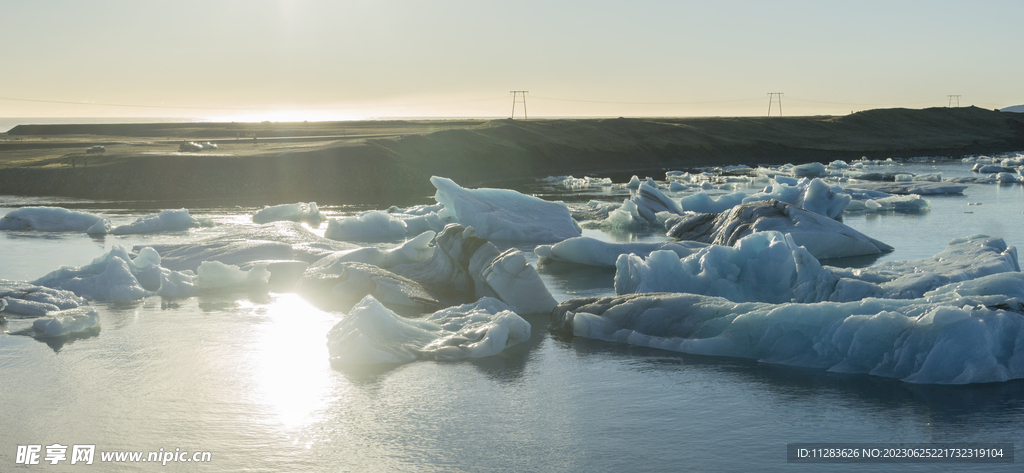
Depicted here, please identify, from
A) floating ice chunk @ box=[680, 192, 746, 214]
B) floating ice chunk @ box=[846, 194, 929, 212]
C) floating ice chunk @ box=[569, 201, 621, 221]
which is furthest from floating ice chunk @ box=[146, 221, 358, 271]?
floating ice chunk @ box=[846, 194, 929, 212]

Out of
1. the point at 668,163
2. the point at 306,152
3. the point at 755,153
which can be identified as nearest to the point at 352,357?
the point at 306,152

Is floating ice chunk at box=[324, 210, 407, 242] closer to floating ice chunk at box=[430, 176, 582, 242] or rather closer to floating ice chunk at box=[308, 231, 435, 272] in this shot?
floating ice chunk at box=[430, 176, 582, 242]

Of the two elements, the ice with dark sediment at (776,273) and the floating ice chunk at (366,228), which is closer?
the ice with dark sediment at (776,273)

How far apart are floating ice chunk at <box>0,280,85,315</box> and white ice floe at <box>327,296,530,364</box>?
499cm

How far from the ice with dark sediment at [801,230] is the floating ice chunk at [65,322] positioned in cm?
1238

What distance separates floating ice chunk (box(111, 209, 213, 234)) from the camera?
865 inches

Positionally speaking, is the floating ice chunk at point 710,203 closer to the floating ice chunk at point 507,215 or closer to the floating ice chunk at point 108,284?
the floating ice chunk at point 507,215

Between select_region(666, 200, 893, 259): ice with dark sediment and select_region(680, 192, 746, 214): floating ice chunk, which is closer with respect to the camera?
select_region(666, 200, 893, 259): ice with dark sediment

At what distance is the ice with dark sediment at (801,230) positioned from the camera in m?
16.5

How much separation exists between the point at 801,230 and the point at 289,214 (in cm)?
1581

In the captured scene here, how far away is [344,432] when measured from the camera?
6957mm

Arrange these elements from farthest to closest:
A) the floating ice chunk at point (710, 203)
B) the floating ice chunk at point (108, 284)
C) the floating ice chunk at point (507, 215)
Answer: the floating ice chunk at point (710, 203)
the floating ice chunk at point (507, 215)
the floating ice chunk at point (108, 284)

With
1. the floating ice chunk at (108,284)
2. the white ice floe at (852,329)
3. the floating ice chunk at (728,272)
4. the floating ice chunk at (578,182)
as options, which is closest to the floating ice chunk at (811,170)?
the floating ice chunk at (578,182)

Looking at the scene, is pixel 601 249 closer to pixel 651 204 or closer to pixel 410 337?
pixel 410 337
